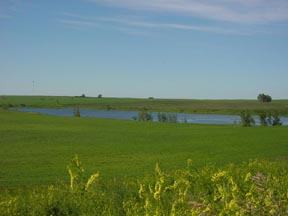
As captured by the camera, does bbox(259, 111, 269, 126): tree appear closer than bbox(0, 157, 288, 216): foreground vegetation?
No

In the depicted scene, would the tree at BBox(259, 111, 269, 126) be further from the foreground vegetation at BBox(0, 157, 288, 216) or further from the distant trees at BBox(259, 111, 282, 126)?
the foreground vegetation at BBox(0, 157, 288, 216)

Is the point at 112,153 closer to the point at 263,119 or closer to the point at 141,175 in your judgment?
the point at 141,175

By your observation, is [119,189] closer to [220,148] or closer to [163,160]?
[163,160]

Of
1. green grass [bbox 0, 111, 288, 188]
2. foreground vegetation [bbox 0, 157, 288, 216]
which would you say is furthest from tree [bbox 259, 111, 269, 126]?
foreground vegetation [bbox 0, 157, 288, 216]

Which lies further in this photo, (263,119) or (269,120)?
(269,120)

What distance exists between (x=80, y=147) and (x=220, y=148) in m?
9.48

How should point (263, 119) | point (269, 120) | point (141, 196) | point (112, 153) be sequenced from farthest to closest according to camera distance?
point (269, 120)
point (263, 119)
point (112, 153)
point (141, 196)

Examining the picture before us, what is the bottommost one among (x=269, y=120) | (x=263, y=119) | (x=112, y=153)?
(x=112, y=153)

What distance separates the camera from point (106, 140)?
123 feet

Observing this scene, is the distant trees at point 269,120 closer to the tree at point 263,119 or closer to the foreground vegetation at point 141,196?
the tree at point 263,119

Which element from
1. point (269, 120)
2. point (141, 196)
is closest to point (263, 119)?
point (269, 120)

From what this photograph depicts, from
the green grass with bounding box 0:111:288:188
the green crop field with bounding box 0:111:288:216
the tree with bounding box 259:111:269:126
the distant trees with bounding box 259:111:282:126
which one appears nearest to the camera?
the green crop field with bounding box 0:111:288:216

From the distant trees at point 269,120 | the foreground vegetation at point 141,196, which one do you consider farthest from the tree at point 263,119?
the foreground vegetation at point 141,196

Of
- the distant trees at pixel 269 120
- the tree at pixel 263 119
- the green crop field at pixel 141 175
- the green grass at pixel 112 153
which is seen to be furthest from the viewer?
the tree at pixel 263 119
